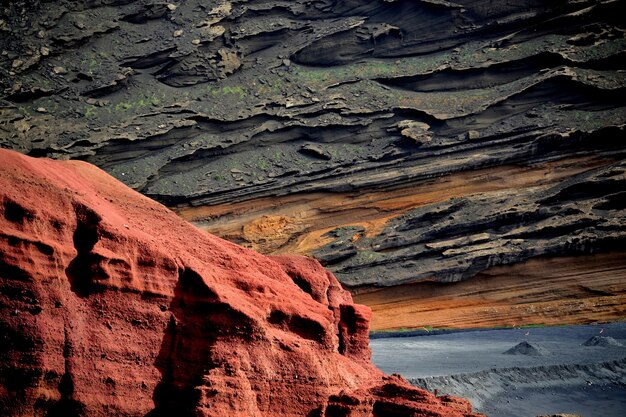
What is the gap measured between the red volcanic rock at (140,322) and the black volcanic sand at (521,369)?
7.04 metres

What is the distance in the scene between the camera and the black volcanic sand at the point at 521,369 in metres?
19.1

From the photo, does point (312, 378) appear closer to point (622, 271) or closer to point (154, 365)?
point (154, 365)

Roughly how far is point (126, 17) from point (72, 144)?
622cm

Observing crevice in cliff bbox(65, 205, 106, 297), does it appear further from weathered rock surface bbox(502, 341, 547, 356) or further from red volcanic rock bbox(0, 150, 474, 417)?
weathered rock surface bbox(502, 341, 547, 356)

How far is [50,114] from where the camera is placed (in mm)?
30609

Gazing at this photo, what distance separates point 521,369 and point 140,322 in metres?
12.6

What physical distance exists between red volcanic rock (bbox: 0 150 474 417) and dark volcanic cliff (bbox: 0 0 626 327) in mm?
15087

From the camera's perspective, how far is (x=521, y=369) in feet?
68.5

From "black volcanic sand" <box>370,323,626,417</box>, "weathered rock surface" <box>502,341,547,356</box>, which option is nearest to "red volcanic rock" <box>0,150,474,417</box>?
"black volcanic sand" <box>370,323,626,417</box>

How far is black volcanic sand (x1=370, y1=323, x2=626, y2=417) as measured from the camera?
62.6 ft

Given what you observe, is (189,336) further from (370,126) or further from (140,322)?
(370,126)

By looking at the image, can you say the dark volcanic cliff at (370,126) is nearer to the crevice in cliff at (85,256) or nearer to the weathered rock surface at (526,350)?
the weathered rock surface at (526,350)

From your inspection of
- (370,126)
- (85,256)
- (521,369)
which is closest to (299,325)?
(85,256)

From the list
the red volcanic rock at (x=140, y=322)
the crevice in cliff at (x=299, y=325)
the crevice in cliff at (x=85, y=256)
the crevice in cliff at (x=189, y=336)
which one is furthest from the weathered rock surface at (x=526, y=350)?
the crevice in cliff at (x=85, y=256)
